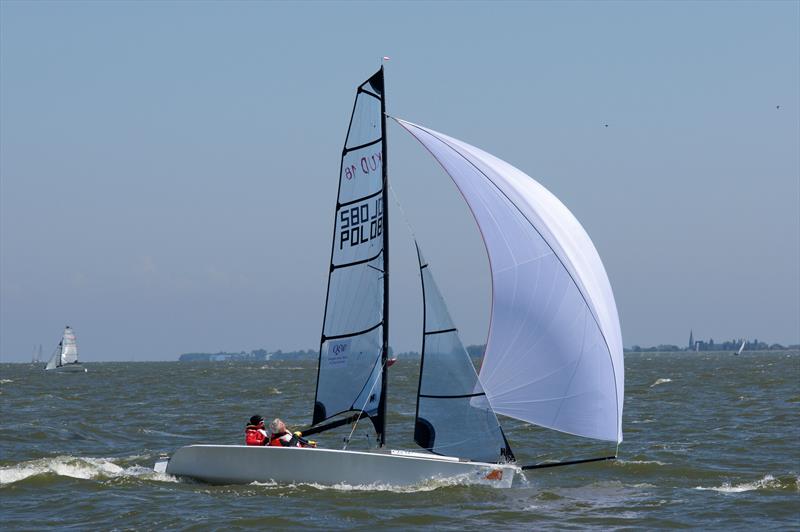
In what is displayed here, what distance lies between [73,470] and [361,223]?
688 cm

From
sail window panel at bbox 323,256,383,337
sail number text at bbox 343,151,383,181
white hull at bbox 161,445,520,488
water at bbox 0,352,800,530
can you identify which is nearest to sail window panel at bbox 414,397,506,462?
white hull at bbox 161,445,520,488

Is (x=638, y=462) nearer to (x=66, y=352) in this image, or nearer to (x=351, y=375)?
(x=351, y=375)

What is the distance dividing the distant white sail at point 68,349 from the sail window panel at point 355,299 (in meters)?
82.5

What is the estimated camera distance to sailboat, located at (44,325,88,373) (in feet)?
314

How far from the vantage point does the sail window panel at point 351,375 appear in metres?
16.7

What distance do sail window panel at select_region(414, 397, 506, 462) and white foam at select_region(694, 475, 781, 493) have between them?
3.99m

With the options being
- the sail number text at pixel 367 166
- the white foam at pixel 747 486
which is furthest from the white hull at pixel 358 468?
the sail number text at pixel 367 166

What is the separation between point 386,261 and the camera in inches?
648

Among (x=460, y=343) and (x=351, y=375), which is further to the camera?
(x=351, y=375)

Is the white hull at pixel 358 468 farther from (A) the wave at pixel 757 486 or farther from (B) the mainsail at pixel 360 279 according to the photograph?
(A) the wave at pixel 757 486

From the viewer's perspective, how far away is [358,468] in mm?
15805

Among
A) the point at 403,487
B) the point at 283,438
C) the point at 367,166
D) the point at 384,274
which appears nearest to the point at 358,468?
the point at 403,487

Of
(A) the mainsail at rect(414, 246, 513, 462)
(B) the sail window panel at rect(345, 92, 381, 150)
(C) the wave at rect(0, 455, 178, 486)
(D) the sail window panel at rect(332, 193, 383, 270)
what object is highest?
(B) the sail window panel at rect(345, 92, 381, 150)

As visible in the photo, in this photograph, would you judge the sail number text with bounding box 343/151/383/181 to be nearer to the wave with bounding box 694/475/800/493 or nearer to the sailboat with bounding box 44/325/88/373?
the wave with bounding box 694/475/800/493
